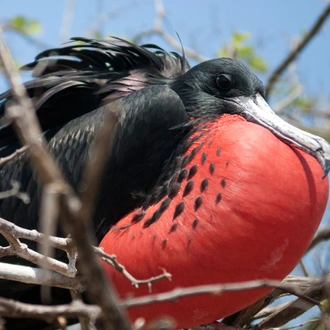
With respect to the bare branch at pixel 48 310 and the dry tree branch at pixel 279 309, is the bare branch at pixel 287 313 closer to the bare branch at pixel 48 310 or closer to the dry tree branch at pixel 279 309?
the dry tree branch at pixel 279 309

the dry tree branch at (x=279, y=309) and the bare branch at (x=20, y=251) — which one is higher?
the bare branch at (x=20, y=251)

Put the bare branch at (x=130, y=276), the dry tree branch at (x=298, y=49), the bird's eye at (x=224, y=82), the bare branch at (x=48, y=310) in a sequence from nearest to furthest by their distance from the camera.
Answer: the bare branch at (x=48, y=310) → the bare branch at (x=130, y=276) → the bird's eye at (x=224, y=82) → the dry tree branch at (x=298, y=49)

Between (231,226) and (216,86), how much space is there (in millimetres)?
849

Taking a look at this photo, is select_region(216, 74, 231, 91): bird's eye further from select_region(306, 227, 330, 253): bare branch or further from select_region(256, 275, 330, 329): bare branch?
select_region(256, 275, 330, 329): bare branch

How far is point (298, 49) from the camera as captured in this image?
12.9 feet

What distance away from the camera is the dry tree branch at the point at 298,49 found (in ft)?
12.8

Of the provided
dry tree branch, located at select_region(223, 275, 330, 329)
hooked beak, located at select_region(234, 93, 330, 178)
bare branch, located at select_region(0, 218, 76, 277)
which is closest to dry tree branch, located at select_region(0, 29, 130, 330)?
bare branch, located at select_region(0, 218, 76, 277)

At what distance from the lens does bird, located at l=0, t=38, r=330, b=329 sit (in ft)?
8.25

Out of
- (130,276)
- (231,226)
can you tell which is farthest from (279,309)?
(130,276)

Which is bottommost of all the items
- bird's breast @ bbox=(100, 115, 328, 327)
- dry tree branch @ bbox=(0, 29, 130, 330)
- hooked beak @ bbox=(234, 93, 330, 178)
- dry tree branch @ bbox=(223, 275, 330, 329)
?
dry tree branch @ bbox=(223, 275, 330, 329)

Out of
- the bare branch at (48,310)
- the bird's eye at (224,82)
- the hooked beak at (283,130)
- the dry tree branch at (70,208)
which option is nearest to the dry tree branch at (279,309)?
the hooked beak at (283,130)

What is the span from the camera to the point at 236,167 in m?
2.61

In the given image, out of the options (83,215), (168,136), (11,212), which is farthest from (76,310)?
(11,212)

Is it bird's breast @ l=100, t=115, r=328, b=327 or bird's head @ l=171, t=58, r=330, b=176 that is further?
bird's head @ l=171, t=58, r=330, b=176
